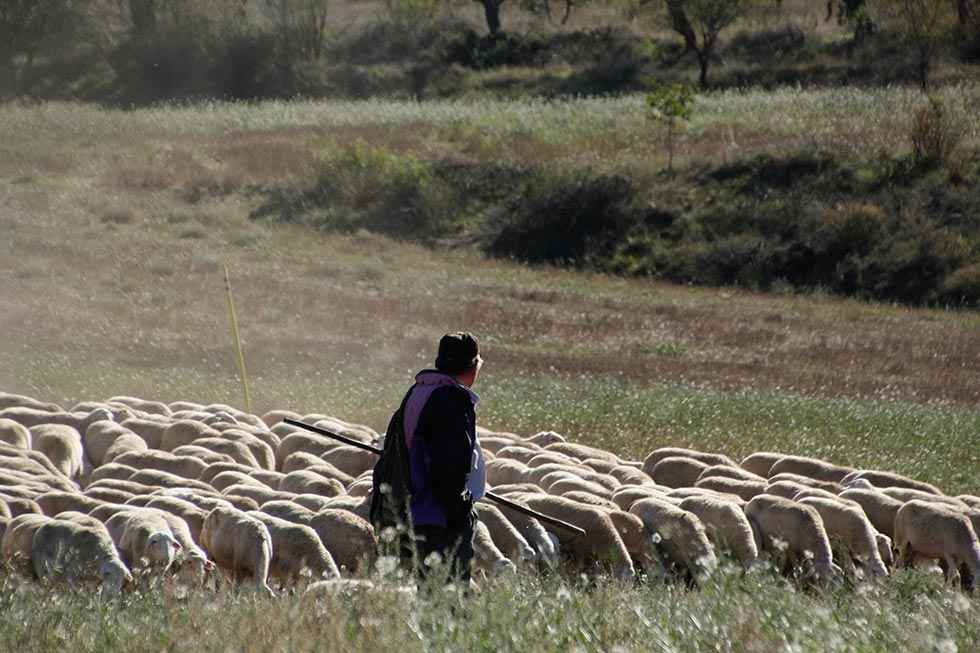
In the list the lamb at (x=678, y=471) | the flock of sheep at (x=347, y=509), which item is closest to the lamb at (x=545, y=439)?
the flock of sheep at (x=347, y=509)

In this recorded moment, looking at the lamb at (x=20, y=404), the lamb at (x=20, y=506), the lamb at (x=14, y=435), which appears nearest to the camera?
the lamb at (x=20, y=506)

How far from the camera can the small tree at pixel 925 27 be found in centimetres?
5409

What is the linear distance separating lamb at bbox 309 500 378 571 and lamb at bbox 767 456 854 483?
20.1ft

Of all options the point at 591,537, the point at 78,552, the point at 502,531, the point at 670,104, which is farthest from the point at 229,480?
the point at 670,104

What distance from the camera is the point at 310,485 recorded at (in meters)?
12.5

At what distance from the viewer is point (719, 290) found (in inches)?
1409

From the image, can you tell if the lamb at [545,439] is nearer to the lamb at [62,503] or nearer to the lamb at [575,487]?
the lamb at [575,487]

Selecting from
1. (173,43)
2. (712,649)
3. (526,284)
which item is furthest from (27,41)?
(712,649)

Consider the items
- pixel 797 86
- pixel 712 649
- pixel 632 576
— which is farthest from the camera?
pixel 797 86

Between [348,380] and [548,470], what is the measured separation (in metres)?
9.23

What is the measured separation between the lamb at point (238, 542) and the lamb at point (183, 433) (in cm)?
450

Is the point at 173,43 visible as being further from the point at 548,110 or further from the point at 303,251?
the point at 303,251

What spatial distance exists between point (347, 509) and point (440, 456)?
2.91 metres

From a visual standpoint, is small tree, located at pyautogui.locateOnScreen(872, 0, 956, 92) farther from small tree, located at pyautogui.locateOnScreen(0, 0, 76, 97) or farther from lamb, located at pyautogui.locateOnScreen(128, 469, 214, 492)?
lamb, located at pyautogui.locateOnScreen(128, 469, 214, 492)
